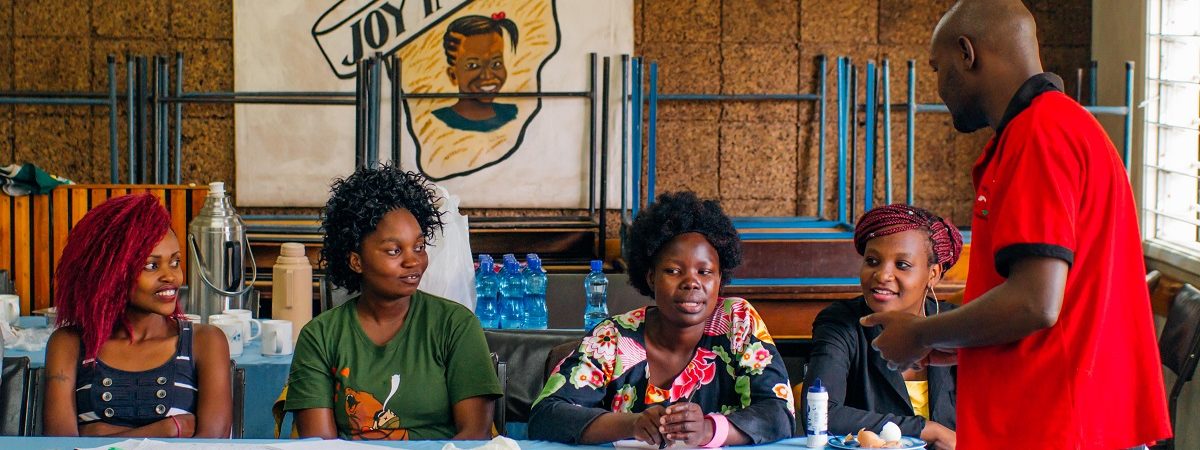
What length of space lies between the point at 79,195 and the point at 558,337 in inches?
91.1

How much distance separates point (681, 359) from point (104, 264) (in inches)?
48.2

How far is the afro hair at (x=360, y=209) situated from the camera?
8.82 ft

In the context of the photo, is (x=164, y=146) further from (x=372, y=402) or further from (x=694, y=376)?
(x=694, y=376)

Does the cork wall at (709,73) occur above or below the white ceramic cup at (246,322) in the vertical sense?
above

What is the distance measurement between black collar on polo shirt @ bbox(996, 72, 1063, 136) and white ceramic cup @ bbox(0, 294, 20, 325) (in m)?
3.16

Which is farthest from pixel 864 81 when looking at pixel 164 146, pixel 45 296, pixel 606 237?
pixel 45 296

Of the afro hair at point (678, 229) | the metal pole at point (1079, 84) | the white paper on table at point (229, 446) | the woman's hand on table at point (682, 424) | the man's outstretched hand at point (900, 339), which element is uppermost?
the metal pole at point (1079, 84)

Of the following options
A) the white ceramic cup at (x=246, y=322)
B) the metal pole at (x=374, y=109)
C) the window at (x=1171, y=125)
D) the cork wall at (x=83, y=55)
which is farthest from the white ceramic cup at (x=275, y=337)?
the window at (x=1171, y=125)

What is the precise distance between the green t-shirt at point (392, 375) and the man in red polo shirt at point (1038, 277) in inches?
43.9

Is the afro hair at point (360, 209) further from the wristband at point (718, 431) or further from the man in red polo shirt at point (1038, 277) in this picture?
the man in red polo shirt at point (1038, 277)

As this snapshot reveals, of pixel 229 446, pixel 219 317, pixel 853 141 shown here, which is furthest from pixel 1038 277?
pixel 853 141

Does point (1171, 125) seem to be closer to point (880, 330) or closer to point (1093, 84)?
point (1093, 84)

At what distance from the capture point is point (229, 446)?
2.14m

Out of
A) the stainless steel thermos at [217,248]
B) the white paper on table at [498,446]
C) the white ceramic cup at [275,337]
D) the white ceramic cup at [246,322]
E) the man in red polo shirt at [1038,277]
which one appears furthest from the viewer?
the stainless steel thermos at [217,248]
